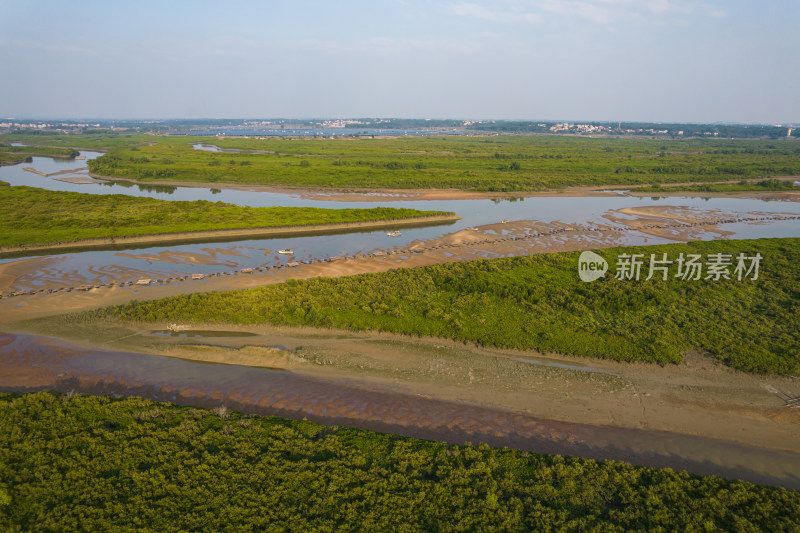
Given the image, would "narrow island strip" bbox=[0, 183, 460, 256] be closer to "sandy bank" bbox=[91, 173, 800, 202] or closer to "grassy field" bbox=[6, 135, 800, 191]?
"sandy bank" bbox=[91, 173, 800, 202]

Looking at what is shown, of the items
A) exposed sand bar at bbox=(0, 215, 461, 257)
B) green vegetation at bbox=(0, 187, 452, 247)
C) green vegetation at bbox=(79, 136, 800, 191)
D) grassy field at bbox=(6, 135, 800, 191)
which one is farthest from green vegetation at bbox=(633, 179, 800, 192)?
exposed sand bar at bbox=(0, 215, 461, 257)

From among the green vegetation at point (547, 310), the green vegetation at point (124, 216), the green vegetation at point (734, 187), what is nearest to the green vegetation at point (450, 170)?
the green vegetation at point (734, 187)

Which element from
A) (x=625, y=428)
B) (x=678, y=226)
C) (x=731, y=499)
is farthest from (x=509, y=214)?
(x=731, y=499)

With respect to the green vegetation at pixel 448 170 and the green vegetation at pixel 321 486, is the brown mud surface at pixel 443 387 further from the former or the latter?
the green vegetation at pixel 448 170

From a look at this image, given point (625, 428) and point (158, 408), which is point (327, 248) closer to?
point (158, 408)

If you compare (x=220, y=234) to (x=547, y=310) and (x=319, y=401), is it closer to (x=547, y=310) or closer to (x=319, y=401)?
(x=319, y=401)

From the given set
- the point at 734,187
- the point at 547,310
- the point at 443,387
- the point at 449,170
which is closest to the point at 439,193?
the point at 449,170

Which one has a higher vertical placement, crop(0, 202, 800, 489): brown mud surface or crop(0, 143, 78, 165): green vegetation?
crop(0, 143, 78, 165): green vegetation
